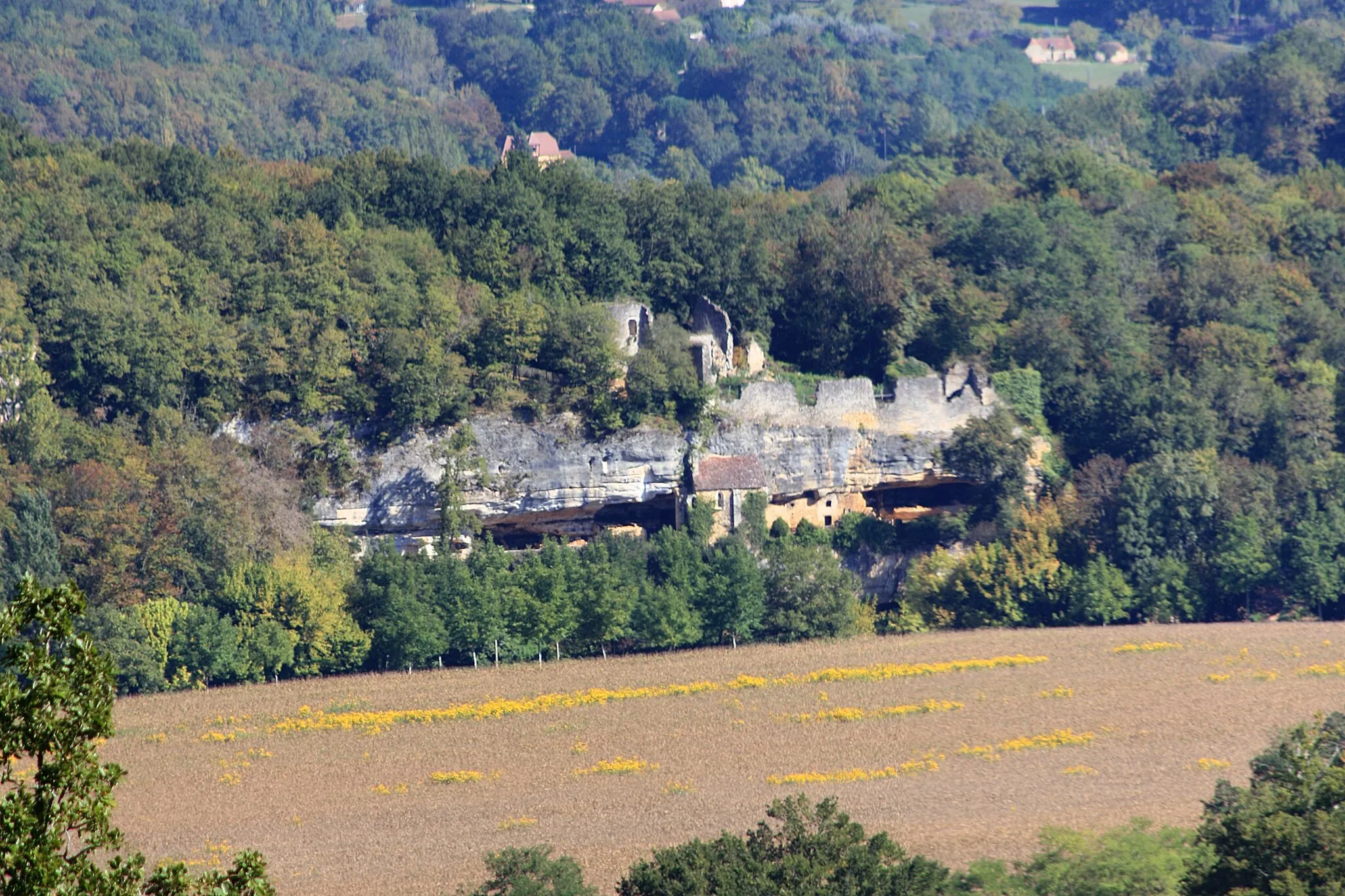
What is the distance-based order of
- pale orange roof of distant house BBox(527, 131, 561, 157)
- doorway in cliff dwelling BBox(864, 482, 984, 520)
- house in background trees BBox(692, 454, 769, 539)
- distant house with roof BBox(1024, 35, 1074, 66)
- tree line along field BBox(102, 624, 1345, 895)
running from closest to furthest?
1. tree line along field BBox(102, 624, 1345, 895)
2. house in background trees BBox(692, 454, 769, 539)
3. doorway in cliff dwelling BBox(864, 482, 984, 520)
4. pale orange roof of distant house BBox(527, 131, 561, 157)
5. distant house with roof BBox(1024, 35, 1074, 66)

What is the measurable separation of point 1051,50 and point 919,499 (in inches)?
3887

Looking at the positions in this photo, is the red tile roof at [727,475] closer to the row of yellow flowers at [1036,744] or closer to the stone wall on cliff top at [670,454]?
the stone wall on cliff top at [670,454]

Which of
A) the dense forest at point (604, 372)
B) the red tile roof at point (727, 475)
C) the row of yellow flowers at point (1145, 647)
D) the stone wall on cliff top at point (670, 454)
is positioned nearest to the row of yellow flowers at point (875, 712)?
the row of yellow flowers at point (1145, 647)

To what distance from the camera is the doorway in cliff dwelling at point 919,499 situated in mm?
54062

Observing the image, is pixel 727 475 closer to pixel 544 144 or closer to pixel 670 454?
pixel 670 454

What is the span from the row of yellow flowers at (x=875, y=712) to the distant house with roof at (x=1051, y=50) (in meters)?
111

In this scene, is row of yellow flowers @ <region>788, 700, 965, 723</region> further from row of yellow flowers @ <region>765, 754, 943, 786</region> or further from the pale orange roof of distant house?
the pale orange roof of distant house

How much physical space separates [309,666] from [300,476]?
5.29 meters

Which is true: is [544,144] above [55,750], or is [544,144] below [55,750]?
above

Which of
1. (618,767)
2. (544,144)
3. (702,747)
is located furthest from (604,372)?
(544,144)

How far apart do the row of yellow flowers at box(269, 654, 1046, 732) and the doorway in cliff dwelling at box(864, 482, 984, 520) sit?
334 inches

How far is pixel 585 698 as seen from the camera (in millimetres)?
43031

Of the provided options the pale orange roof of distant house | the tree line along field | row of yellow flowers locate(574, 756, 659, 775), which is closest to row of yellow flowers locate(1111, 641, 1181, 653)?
the tree line along field

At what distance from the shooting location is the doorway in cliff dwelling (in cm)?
5406
